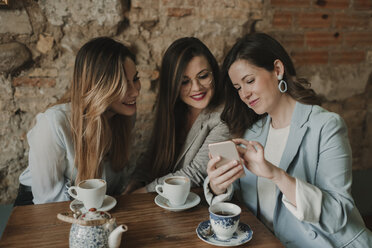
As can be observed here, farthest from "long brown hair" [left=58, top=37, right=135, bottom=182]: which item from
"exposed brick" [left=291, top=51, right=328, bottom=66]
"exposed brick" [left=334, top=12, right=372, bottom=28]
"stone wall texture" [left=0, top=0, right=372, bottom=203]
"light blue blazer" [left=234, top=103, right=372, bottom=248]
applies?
"exposed brick" [left=334, top=12, right=372, bottom=28]

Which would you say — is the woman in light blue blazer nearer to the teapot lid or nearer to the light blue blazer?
the light blue blazer

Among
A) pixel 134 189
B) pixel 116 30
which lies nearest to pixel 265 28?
pixel 116 30

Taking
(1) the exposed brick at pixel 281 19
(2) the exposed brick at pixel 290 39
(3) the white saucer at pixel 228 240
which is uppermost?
(1) the exposed brick at pixel 281 19

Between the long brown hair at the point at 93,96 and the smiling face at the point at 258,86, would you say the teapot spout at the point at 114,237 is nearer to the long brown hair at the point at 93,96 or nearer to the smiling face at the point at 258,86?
the long brown hair at the point at 93,96

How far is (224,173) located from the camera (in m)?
1.28

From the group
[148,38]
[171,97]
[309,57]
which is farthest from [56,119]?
[309,57]

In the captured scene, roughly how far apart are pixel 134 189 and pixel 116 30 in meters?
0.92

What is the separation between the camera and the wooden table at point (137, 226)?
1.07 metres

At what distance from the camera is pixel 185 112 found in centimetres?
197

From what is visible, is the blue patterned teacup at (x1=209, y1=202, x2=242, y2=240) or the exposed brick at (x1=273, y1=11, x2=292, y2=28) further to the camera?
the exposed brick at (x1=273, y1=11, x2=292, y2=28)

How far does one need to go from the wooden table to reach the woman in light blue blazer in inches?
5.9

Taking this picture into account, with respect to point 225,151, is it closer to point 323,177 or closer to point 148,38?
point 323,177

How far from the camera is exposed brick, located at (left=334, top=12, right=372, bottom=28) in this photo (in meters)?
2.26

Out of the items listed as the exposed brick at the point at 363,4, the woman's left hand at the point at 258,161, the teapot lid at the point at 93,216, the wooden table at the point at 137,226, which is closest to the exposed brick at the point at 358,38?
the exposed brick at the point at 363,4
